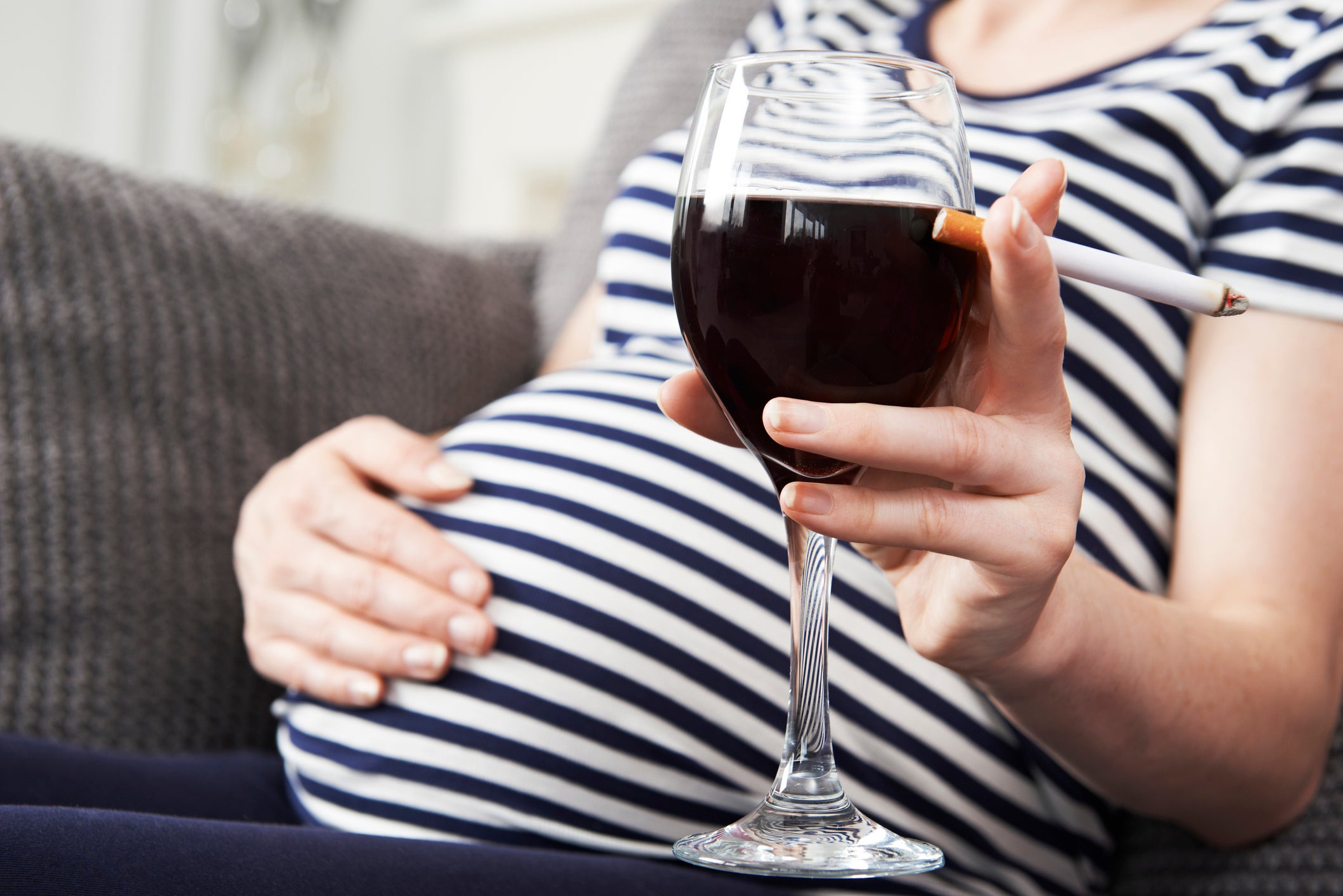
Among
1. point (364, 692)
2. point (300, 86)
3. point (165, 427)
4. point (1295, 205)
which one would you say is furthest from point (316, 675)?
point (300, 86)

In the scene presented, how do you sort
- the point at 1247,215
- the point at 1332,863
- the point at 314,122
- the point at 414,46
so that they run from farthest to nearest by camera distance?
the point at 414,46 < the point at 314,122 < the point at 1247,215 < the point at 1332,863

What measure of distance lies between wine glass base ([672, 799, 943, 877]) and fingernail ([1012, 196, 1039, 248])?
0.23 m

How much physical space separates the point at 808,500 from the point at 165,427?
605 millimetres

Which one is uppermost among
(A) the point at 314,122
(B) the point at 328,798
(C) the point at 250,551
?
(A) the point at 314,122

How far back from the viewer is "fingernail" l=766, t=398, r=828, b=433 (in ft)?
1.29

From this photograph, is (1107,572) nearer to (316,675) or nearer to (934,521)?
(934,521)

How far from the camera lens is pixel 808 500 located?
1.33ft

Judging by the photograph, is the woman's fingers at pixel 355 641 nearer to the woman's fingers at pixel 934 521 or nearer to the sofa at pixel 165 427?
the sofa at pixel 165 427

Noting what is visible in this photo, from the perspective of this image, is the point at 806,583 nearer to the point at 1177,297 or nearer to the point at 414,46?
the point at 1177,297

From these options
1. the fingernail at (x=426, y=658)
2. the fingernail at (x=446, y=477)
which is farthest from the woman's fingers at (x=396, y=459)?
the fingernail at (x=426, y=658)

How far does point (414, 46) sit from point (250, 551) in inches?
122

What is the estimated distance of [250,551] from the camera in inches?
30.5

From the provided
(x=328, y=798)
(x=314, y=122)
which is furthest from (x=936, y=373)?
(x=314, y=122)

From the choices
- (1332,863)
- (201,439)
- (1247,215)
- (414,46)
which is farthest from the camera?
(414,46)
